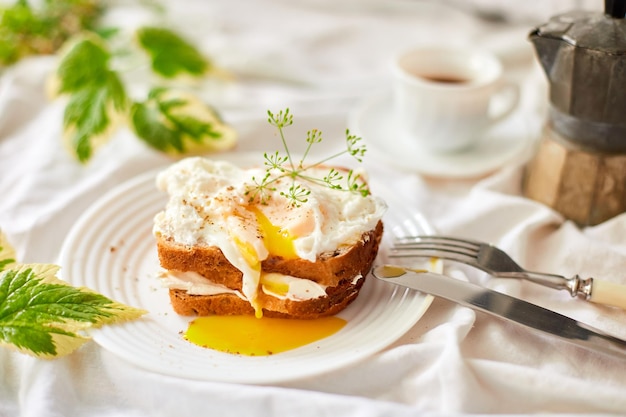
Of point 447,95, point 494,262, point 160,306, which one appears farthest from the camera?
point 447,95

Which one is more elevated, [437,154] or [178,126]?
[178,126]

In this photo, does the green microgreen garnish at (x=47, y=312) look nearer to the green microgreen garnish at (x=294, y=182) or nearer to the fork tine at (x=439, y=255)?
the green microgreen garnish at (x=294, y=182)

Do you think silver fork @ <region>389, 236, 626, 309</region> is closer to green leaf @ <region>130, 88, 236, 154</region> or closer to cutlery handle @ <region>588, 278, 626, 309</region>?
cutlery handle @ <region>588, 278, 626, 309</region>

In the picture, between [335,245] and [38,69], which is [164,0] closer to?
[38,69]

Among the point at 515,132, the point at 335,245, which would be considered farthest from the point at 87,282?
the point at 515,132

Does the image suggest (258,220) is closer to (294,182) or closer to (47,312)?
(294,182)

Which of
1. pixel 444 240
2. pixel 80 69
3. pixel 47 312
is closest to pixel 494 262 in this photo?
pixel 444 240
